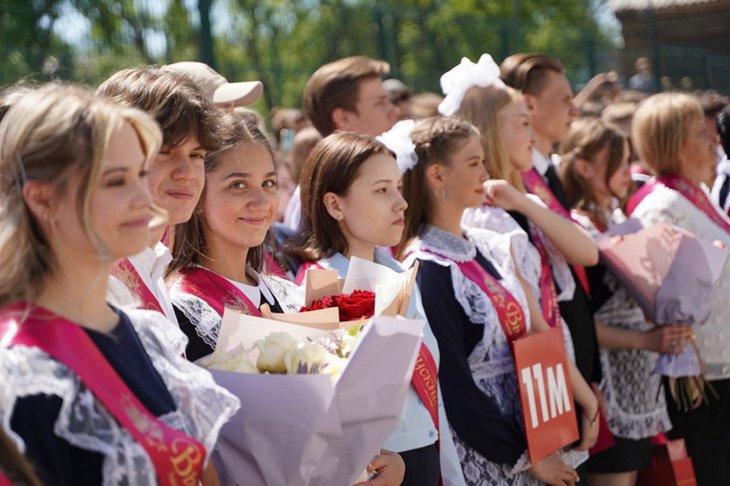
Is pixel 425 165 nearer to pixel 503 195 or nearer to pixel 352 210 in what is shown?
pixel 503 195

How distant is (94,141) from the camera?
6.33 feet

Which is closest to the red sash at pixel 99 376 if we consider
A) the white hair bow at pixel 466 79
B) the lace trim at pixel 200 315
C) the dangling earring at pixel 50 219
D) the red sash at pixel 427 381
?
the dangling earring at pixel 50 219

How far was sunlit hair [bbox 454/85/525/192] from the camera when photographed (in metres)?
4.44

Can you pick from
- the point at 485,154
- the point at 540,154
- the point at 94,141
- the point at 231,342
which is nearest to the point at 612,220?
the point at 540,154

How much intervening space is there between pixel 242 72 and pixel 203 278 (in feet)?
16.5

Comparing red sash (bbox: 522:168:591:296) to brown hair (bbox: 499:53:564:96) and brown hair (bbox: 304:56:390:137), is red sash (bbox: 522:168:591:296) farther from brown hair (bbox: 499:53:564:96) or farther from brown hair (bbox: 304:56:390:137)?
brown hair (bbox: 304:56:390:137)

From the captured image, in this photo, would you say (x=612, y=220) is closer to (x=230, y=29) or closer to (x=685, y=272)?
(x=685, y=272)

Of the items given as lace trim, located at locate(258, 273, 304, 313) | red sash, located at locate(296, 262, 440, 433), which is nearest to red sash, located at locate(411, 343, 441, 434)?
red sash, located at locate(296, 262, 440, 433)

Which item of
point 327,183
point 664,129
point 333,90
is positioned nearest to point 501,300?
point 327,183

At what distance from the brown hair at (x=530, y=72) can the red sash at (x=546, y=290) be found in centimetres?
103

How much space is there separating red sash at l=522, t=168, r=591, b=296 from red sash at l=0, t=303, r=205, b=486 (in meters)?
2.99

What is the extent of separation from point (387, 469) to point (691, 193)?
2904 mm

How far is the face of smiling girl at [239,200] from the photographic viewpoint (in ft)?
9.89

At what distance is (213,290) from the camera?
2900mm
